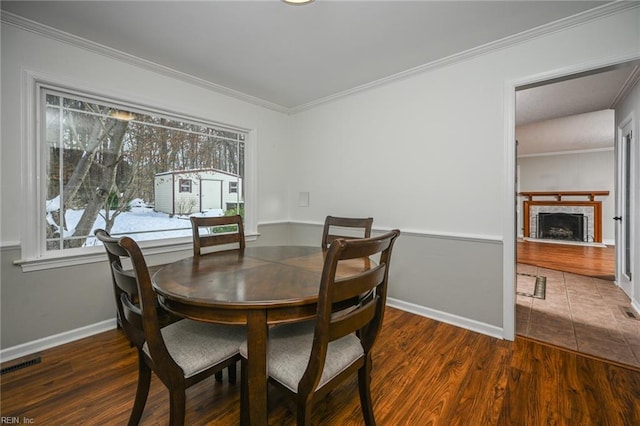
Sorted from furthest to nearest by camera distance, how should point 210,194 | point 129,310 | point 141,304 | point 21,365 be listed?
point 210,194 < point 21,365 < point 129,310 < point 141,304

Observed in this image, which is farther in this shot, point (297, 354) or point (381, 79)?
point (381, 79)

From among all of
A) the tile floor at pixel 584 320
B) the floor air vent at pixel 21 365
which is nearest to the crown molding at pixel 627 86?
the tile floor at pixel 584 320

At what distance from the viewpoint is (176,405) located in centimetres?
115

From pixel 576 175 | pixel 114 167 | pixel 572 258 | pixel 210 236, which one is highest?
pixel 576 175

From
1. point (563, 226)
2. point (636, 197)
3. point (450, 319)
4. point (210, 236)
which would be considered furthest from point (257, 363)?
point (563, 226)

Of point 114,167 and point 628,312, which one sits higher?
point 114,167

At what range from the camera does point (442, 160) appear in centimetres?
265

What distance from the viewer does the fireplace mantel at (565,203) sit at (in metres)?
6.98

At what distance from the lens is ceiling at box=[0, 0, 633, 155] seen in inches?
73.4

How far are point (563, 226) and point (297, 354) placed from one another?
8.88 metres

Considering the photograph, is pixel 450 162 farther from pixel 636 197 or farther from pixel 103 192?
pixel 103 192

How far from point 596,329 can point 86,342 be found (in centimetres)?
426

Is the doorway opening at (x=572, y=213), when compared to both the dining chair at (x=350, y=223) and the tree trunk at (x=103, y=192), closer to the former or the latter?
the dining chair at (x=350, y=223)

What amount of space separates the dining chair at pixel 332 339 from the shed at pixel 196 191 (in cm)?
213
